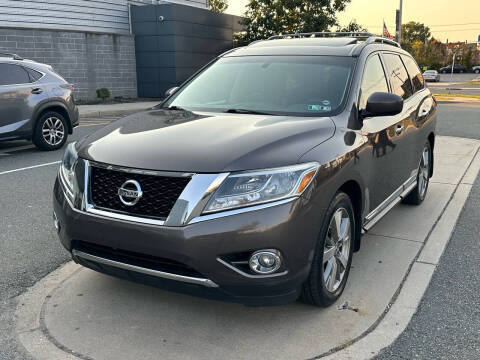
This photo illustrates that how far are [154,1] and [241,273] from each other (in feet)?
76.7

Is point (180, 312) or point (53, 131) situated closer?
point (180, 312)

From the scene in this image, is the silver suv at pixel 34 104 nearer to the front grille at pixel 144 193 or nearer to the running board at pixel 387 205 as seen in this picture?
the front grille at pixel 144 193

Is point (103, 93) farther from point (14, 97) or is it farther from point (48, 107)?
point (14, 97)

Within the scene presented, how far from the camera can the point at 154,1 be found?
24.0m

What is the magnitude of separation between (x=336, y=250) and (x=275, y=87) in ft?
4.83

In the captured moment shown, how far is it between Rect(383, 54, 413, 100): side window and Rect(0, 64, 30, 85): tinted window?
22.5 ft

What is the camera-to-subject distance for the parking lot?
2965 mm

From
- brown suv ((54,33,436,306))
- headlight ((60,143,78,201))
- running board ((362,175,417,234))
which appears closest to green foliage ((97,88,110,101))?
running board ((362,175,417,234))

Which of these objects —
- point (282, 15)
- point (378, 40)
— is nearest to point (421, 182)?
point (378, 40)

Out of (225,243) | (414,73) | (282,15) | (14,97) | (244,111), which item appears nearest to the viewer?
(225,243)

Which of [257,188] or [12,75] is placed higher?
[12,75]

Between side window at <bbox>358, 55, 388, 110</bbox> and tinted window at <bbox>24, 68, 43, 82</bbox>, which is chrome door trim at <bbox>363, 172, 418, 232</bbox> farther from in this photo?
tinted window at <bbox>24, 68, 43, 82</bbox>

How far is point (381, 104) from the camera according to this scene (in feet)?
12.2

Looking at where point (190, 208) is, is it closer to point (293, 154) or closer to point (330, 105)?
point (293, 154)
